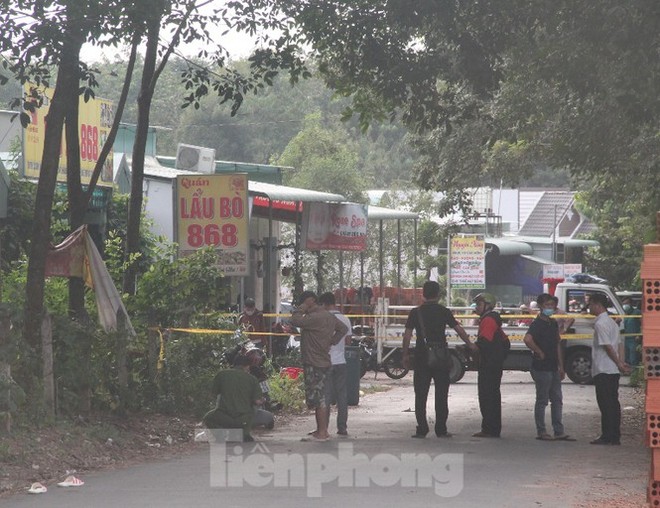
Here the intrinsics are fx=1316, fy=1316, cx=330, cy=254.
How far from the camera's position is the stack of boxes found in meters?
8.24

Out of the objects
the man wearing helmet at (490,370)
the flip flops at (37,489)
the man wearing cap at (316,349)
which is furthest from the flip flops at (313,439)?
the flip flops at (37,489)


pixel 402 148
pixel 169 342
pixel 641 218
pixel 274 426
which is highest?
pixel 402 148

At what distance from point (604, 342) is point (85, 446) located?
20.1ft

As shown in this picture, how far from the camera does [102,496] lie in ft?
34.8

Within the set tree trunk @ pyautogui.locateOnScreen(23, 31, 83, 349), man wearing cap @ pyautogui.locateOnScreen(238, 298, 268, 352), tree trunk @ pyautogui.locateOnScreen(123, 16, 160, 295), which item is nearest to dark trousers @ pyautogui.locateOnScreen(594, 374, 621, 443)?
tree trunk @ pyautogui.locateOnScreen(123, 16, 160, 295)

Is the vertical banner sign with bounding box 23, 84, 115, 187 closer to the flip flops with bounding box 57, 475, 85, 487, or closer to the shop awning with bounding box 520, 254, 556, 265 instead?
the flip flops with bounding box 57, 475, 85, 487

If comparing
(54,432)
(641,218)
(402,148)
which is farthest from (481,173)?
(402,148)

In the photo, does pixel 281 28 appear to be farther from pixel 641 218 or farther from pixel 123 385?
pixel 641 218

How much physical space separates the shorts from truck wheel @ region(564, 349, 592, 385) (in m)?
13.5

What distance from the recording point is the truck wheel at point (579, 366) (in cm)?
2784

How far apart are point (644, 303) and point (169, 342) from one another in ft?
30.8

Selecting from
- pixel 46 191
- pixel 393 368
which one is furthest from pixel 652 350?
pixel 393 368

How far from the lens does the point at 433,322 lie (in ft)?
51.7

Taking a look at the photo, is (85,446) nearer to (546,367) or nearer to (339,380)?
(339,380)
